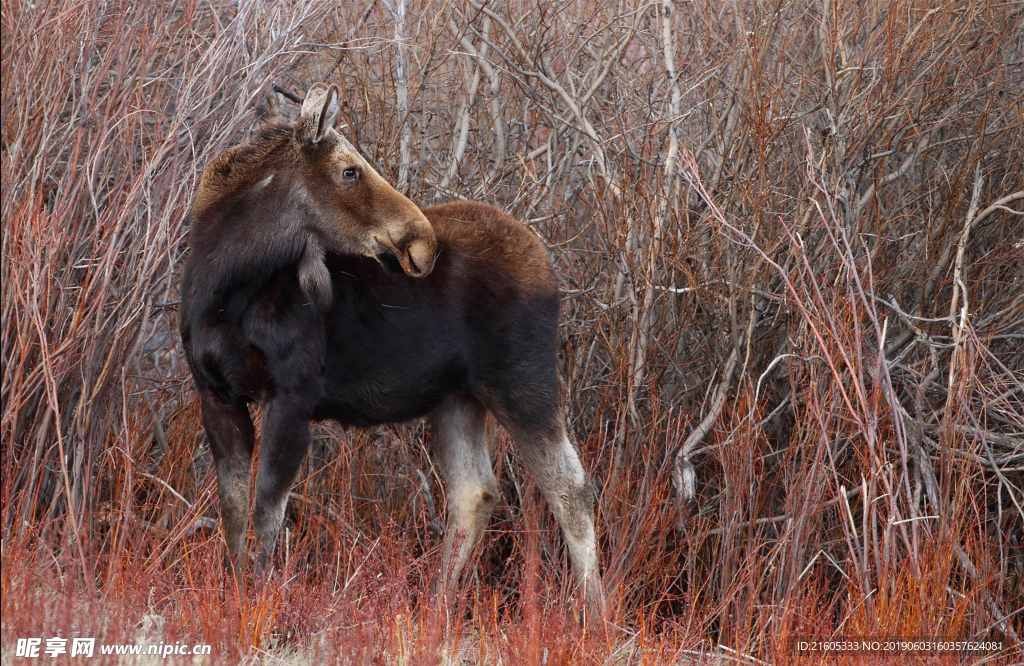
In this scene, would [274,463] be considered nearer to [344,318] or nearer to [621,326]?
[344,318]

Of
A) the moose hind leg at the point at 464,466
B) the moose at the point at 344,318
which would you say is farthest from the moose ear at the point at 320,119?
the moose hind leg at the point at 464,466

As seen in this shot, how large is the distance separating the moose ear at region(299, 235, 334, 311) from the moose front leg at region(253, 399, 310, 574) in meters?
0.47

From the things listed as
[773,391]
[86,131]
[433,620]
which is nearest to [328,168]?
[86,131]

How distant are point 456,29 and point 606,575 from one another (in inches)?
145

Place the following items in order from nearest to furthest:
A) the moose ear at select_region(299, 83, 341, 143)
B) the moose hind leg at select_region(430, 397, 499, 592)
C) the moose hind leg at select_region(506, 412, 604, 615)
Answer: the moose ear at select_region(299, 83, 341, 143), the moose hind leg at select_region(506, 412, 604, 615), the moose hind leg at select_region(430, 397, 499, 592)

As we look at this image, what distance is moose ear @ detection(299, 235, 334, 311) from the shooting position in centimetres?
428

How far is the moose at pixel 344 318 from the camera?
13.7 feet

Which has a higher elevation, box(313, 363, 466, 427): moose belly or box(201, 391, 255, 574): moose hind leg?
box(313, 363, 466, 427): moose belly

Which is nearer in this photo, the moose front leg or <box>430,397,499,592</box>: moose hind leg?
the moose front leg

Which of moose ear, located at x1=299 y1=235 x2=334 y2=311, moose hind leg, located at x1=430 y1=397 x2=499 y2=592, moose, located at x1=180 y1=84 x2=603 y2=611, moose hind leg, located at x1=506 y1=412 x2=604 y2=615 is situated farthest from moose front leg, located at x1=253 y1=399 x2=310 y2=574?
moose hind leg, located at x1=506 y1=412 x2=604 y2=615

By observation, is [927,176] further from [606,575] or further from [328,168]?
[328,168]

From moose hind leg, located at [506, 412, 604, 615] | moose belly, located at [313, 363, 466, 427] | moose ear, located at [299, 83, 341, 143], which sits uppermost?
moose ear, located at [299, 83, 341, 143]

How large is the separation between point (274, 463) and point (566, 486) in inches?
57.8

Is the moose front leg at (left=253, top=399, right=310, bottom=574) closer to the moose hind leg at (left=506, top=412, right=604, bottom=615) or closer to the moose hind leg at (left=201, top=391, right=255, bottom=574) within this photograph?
the moose hind leg at (left=201, top=391, right=255, bottom=574)
